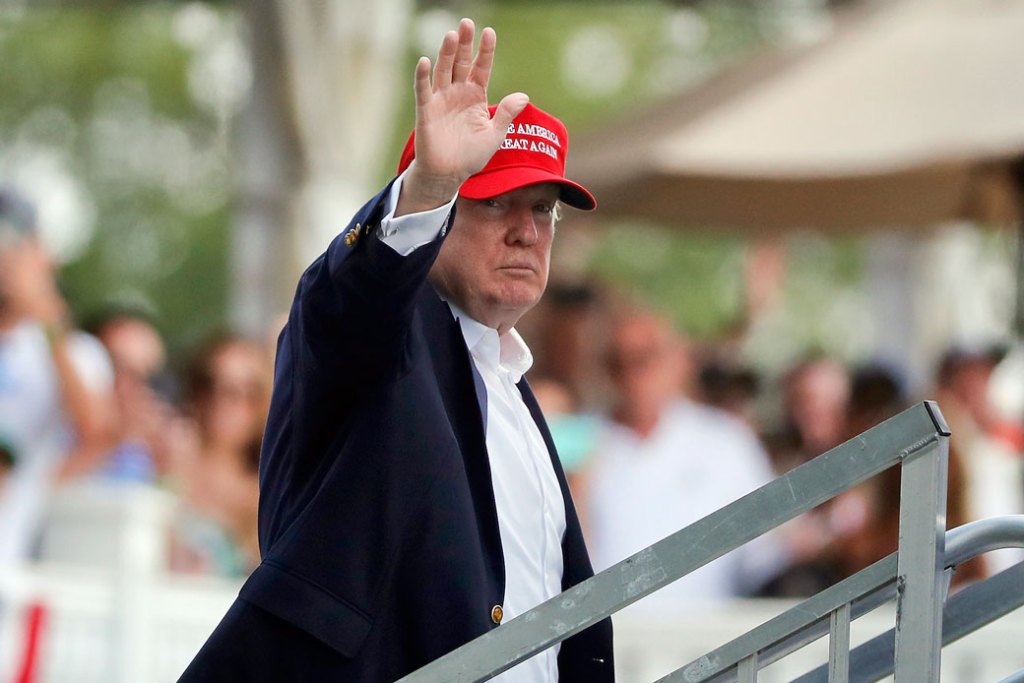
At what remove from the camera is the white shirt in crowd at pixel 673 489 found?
253 inches

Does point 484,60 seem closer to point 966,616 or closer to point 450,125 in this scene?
point 450,125

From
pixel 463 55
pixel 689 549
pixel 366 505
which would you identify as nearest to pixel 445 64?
pixel 463 55

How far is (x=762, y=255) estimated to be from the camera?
11.4 m

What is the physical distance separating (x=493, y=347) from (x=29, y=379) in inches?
144

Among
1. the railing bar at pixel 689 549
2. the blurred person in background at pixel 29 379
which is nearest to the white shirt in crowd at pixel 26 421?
the blurred person in background at pixel 29 379

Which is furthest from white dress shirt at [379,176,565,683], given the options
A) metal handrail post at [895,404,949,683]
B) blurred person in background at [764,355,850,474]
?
blurred person in background at [764,355,850,474]

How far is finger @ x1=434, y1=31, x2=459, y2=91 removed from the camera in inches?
93.4

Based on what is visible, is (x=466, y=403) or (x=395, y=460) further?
(x=466, y=403)

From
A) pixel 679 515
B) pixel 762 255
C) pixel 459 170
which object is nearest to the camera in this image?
pixel 459 170

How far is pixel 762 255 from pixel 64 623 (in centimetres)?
650

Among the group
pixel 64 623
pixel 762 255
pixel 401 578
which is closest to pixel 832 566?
pixel 64 623

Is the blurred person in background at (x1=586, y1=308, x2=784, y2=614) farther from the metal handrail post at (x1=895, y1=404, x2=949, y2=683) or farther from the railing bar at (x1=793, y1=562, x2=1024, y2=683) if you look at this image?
the metal handrail post at (x1=895, y1=404, x2=949, y2=683)

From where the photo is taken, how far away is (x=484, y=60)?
7.98ft

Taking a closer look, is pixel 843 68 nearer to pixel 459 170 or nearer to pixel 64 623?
pixel 64 623
